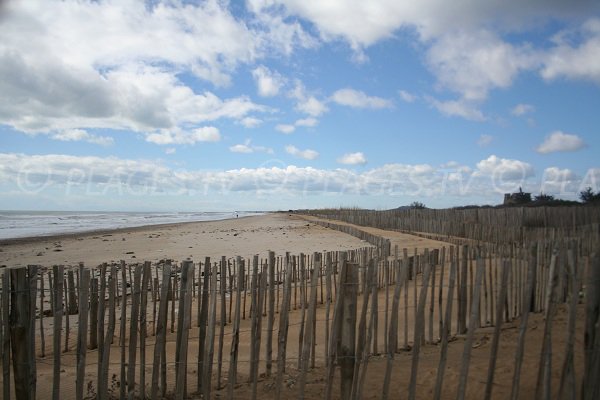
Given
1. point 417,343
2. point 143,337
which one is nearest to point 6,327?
point 143,337

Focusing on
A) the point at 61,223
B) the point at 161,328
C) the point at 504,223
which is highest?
the point at 504,223

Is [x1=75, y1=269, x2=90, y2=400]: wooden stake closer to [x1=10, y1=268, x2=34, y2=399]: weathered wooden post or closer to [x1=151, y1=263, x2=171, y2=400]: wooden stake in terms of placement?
[x1=10, y1=268, x2=34, y2=399]: weathered wooden post

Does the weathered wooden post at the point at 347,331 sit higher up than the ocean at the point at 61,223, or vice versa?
the weathered wooden post at the point at 347,331

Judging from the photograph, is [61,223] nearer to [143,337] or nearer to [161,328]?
[143,337]

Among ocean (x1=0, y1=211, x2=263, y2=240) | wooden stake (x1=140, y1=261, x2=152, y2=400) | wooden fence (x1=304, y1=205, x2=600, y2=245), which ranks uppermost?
wooden fence (x1=304, y1=205, x2=600, y2=245)

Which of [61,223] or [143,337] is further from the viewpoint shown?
[61,223]

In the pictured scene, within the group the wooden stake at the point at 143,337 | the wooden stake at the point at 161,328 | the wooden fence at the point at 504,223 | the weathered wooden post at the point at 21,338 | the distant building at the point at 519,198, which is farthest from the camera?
the distant building at the point at 519,198

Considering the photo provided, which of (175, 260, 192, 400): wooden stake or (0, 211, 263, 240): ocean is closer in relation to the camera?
(175, 260, 192, 400): wooden stake

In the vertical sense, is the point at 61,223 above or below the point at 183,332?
below

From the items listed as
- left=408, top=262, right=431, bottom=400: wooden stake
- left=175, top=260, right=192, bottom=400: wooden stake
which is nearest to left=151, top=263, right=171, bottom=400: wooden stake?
left=175, top=260, right=192, bottom=400: wooden stake

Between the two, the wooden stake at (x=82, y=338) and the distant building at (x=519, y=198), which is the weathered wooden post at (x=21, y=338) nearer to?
the wooden stake at (x=82, y=338)

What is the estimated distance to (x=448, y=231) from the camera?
17.0 m

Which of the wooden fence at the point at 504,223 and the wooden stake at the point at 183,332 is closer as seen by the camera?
the wooden stake at the point at 183,332

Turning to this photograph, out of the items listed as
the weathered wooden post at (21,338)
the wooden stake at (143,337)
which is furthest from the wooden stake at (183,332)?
the weathered wooden post at (21,338)
